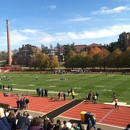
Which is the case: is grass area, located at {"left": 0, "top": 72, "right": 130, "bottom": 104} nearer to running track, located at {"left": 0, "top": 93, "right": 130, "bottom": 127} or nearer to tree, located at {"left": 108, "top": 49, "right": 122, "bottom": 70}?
running track, located at {"left": 0, "top": 93, "right": 130, "bottom": 127}

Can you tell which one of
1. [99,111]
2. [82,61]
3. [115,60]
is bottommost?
[99,111]

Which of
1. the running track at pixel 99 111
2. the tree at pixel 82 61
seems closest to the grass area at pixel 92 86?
the running track at pixel 99 111

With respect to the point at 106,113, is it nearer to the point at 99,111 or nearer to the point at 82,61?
the point at 99,111

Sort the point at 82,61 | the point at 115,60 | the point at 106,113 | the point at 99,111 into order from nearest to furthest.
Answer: the point at 106,113, the point at 99,111, the point at 115,60, the point at 82,61

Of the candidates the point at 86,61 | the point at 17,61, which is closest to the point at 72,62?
the point at 86,61

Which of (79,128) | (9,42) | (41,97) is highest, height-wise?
(9,42)

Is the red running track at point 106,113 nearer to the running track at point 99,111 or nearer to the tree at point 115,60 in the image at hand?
the running track at point 99,111

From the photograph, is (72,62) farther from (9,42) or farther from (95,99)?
(95,99)

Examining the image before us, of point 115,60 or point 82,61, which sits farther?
point 82,61

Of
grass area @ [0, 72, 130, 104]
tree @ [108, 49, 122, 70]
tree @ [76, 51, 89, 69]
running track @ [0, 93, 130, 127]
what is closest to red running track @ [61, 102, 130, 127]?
running track @ [0, 93, 130, 127]

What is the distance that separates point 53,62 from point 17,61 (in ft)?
198

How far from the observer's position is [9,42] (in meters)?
108

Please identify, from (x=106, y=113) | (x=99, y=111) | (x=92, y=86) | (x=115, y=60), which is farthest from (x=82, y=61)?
(x=106, y=113)

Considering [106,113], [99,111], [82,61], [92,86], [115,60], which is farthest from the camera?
[82,61]
